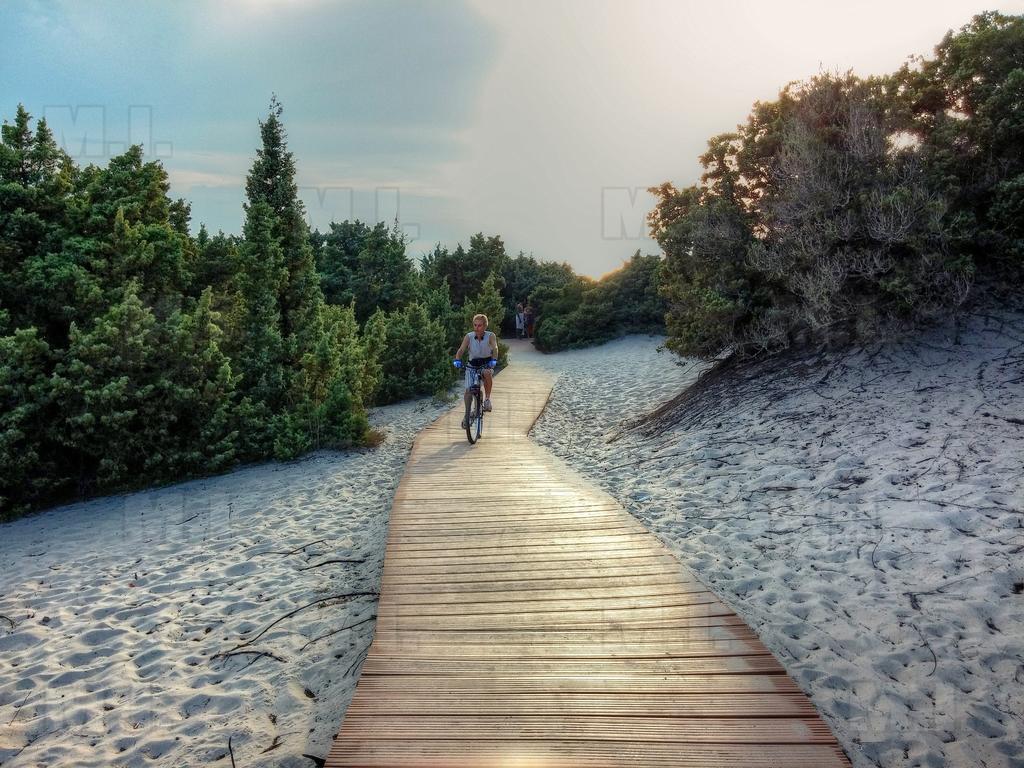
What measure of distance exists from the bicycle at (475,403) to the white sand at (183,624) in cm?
216

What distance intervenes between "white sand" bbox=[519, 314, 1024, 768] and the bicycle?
1.69m

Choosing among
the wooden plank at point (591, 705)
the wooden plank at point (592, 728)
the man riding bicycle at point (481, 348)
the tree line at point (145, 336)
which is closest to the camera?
the wooden plank at point (592, 728)

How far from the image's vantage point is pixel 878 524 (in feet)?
17.0

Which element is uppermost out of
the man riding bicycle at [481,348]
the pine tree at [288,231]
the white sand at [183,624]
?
the pine tree at [288,231]

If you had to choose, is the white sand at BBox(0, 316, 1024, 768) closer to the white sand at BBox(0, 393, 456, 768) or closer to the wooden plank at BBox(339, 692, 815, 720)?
the white sand at BBox(0, 393, 456, 768)

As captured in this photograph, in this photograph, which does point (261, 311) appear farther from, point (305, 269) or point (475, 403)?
point (475, 403)

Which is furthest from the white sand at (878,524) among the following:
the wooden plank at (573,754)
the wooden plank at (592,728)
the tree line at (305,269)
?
the tree line at (305,269)

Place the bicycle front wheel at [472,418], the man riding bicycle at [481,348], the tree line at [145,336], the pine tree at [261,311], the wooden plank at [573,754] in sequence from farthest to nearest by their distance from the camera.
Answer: the pine tree at [261,311] < the bicycle front wheel at [472,418] < the man riding bicycle at [481,348] < the tree line at [145,336] < the wooden plank at [573,754]

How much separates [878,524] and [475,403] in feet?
20.6

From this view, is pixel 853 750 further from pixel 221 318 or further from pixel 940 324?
pixel 221 318

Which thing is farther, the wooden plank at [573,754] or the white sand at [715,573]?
the white sand at [715,573]

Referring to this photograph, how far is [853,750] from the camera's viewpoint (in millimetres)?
2912

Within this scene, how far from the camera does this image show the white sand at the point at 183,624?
3.25 meters

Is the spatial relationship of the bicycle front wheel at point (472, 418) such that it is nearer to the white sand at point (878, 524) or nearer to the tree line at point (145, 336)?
the white sand at point (878, 524)
